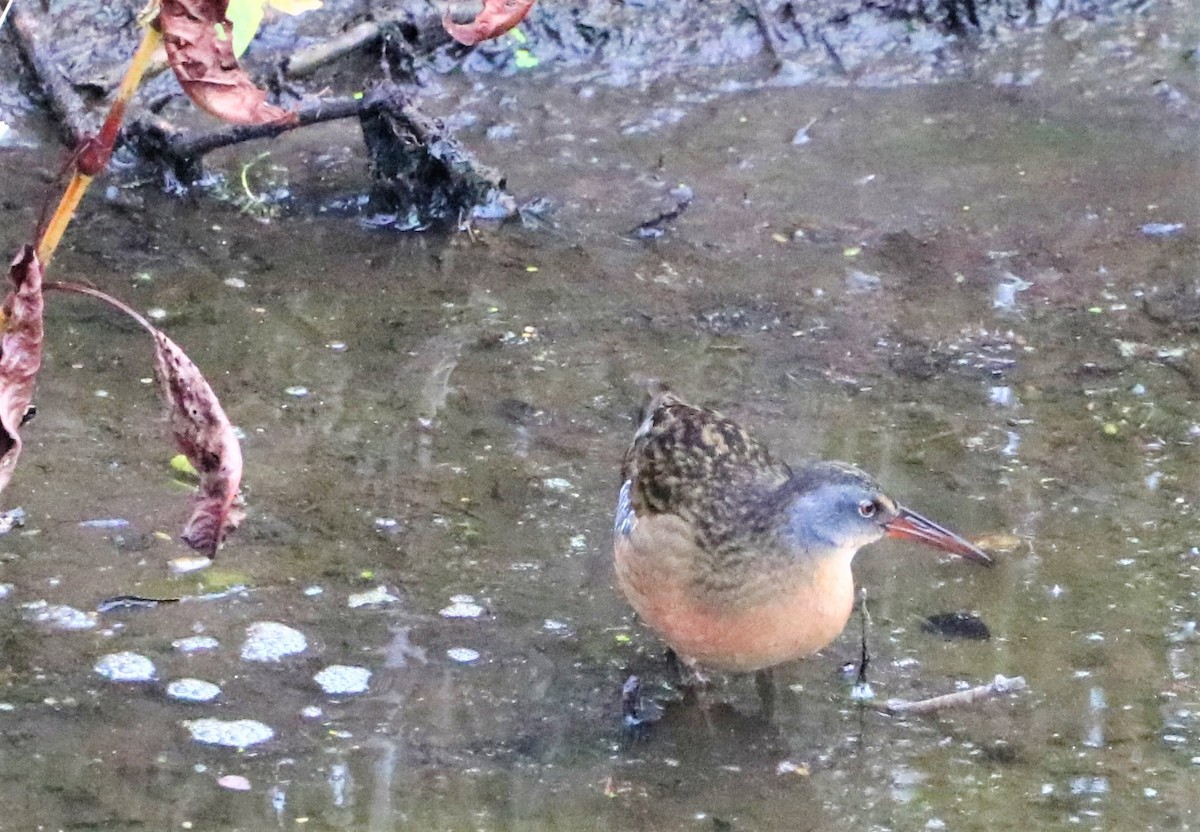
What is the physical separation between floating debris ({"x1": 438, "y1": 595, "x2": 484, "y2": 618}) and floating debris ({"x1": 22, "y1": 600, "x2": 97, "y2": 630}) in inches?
34.5

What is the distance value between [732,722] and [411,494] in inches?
50.1

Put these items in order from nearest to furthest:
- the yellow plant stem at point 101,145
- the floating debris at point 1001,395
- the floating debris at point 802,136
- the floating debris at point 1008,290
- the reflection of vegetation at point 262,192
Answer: the yellow plant stem at point 101,145, the floating debris at point 1001,395, the floating debris at point 1008,290, the reflection of vegetation at point 262,192, the floating debris at point 802,136

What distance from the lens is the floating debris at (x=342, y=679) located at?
3790 mm

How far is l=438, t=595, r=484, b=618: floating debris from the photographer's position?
13.5 feet

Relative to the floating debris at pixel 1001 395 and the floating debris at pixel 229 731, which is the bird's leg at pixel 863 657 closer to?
the floating debris at pixel 1001 395

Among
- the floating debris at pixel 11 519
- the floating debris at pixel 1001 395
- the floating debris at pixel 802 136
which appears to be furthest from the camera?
the floating debris at pixel 802 136

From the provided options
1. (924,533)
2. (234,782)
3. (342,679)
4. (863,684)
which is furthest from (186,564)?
(924,533)

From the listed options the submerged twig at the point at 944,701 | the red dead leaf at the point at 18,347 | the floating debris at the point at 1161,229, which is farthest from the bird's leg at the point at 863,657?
the floating debris at the point at 1161,229

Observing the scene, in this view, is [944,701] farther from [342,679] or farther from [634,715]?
[342,679]

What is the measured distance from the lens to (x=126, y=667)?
377 cm

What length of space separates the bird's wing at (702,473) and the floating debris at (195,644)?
109 cm

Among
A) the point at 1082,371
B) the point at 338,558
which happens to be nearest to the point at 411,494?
the point at 338,558

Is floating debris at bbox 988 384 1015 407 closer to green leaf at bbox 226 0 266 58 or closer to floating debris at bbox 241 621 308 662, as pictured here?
floating debris at bbox 241 621 308 662

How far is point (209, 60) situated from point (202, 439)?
Result: 1.83 feet
